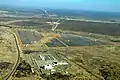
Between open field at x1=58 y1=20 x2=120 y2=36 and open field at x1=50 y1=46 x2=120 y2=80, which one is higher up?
open field at x1=50 y1=46 x2=120 y2=80

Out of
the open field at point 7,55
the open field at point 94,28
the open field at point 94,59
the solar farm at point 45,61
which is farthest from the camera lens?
the open field at point 94,28

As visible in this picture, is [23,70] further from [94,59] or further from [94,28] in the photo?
[94,28]

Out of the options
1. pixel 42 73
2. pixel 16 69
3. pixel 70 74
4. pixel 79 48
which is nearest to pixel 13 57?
pixel 16 69

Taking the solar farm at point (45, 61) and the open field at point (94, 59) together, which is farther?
the solar farm at point (45, 61)

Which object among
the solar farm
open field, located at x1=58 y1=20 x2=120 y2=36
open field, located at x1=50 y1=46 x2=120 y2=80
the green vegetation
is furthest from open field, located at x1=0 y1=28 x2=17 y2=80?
open field, located at x1=58 y1=20 x2=120 y2=36

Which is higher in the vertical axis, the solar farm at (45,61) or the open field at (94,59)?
the solar farm at (45,61)

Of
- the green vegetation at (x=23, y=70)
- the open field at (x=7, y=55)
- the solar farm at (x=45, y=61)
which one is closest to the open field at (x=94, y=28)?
the open field at (x=7, y=55)

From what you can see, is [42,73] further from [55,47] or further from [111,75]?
[55,47]

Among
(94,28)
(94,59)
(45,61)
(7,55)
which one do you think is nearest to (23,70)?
(45,61)

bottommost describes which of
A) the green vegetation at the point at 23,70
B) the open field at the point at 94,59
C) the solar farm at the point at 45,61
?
the open field at the point at 94,59

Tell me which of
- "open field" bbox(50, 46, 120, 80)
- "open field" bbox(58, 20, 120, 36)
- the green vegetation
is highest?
the green vegetation

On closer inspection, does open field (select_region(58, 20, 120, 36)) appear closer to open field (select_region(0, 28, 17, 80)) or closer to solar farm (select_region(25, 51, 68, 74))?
open field (select_region(0, 28, 17, 80))

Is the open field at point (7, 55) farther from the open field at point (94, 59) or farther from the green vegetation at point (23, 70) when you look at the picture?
the open field at point (94, 59)
